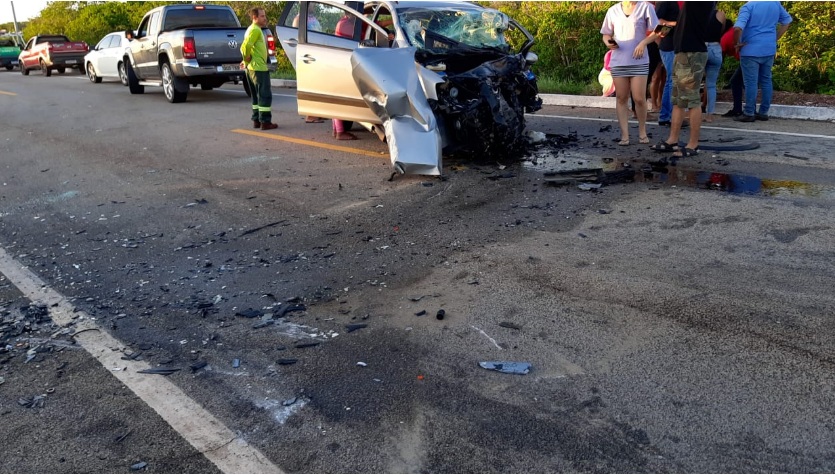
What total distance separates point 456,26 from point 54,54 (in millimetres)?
25820

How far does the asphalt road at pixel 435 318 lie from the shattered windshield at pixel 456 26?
1.77 metres

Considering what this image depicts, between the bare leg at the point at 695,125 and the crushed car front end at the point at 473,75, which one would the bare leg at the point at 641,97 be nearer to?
the bare leg at the point at 695,125

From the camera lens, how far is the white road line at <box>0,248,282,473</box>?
278cm

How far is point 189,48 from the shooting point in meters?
14.6

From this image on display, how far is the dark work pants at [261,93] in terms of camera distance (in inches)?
421

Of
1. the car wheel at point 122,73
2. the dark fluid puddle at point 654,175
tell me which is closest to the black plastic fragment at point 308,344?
the dark fluid puddle at point 654,175

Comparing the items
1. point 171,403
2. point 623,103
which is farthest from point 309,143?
point 171,403

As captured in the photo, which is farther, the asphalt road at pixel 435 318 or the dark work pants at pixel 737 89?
the dark work pants at pixel 737 89

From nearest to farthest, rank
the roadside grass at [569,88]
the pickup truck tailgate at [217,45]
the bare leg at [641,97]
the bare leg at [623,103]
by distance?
the bare leg at [641,97] → the bare leg at [623,103] → the roadside grass at [569,88] → the pickup truck tailgate at [217,45]

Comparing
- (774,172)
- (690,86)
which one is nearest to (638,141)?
(690,86)

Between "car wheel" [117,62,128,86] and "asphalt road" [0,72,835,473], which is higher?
"car wheel" [117,62,128,86]

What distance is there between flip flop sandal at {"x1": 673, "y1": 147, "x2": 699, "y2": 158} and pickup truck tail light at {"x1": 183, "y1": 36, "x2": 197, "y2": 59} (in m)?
10.6

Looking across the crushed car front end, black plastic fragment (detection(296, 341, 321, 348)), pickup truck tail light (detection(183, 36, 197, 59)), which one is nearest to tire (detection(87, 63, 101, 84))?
pickup truck tail light (detection(183, 36, 197, 59))

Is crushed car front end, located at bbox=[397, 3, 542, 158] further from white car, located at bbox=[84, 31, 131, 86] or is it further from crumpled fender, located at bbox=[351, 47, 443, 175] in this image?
white car, located at bbox=[84, 31, 131, 86]
